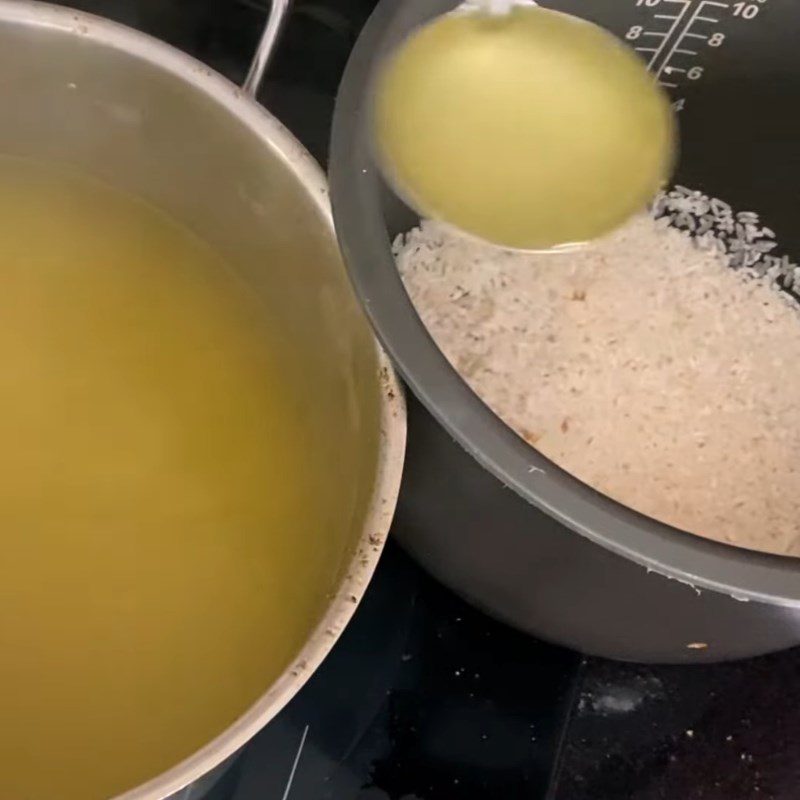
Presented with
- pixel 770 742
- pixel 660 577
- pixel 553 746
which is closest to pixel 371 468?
pixel 660 577

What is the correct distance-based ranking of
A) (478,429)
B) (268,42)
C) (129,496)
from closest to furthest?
(478,429) → (268,42) → (129,496)

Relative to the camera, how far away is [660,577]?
541mm

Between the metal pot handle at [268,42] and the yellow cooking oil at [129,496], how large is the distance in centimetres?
17

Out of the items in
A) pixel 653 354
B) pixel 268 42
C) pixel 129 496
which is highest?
pixel 268 42

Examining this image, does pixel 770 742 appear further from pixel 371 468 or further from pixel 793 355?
pixel 371 468

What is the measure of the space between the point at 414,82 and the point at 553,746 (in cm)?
42

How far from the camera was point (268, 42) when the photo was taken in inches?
24.6

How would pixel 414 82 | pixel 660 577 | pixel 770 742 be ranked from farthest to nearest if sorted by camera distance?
pixel 770 742, pixel 414 82, pixel 660 577

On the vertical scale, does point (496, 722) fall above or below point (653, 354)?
below

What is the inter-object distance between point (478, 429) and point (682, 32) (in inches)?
15.4

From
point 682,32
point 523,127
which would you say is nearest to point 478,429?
point 523,127

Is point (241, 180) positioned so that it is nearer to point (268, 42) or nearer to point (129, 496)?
point (268, 42)

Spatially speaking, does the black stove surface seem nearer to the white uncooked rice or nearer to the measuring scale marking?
the white uncooked rice

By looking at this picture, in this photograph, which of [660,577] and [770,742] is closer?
[660,577]
